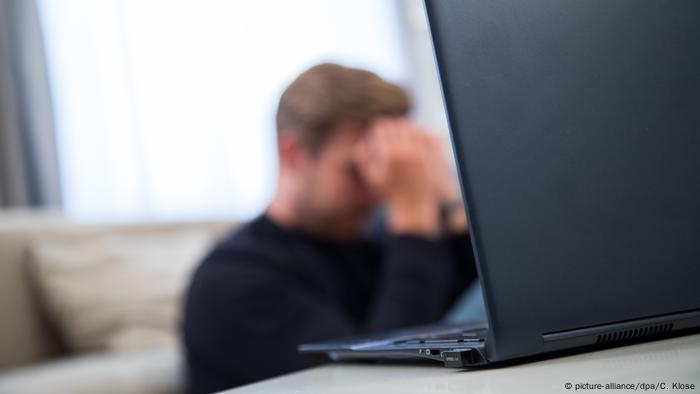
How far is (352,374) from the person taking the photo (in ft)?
2.01

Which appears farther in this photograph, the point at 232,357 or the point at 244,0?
the point at 244,0

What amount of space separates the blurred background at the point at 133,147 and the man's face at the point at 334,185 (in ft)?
0.90

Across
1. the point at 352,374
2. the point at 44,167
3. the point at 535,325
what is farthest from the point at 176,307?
the point at 535,325

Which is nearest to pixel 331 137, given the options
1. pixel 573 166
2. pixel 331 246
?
pixel 331 246

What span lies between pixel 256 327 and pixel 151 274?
31.9 inches

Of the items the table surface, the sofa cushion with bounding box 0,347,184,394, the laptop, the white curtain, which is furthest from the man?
the white curtain

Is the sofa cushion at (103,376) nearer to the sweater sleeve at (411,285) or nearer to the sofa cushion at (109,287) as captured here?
the sofa cushion at (109,287)

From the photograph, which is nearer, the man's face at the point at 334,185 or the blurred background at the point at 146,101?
the man's face at the point at 334,185

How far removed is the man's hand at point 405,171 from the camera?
1313 mm

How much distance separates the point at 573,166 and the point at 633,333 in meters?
0.12

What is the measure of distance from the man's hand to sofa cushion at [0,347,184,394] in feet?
1.81

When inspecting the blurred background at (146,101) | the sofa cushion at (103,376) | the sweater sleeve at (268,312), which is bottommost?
the sofa cushion at (103,376)

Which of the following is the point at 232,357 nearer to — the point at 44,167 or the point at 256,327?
the point at 256,327

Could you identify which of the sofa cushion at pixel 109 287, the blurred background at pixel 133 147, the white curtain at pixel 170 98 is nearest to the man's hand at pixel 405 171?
the blurred background at pixel 133 147
